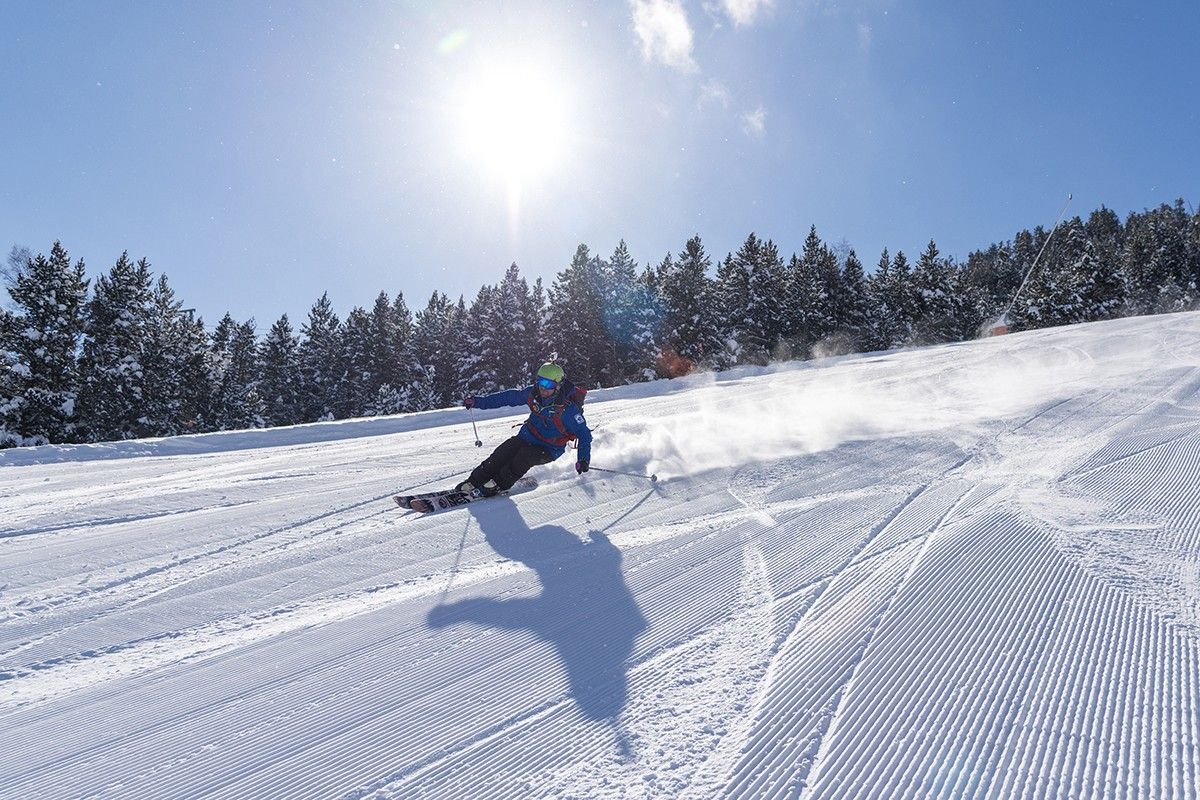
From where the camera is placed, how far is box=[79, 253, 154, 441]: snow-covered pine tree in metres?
30.7

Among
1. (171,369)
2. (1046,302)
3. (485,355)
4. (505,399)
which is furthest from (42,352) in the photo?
(1046,302)

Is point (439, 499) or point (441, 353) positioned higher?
point (441, 353)

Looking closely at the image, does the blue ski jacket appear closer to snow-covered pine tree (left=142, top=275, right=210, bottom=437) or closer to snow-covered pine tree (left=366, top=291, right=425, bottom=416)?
snow-covered pine tree (left=142, top=275, right=210, bottom=437)

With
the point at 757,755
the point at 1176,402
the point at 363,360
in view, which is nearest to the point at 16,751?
the point at 757,755

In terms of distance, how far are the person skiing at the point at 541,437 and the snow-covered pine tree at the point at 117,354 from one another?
32712 mm

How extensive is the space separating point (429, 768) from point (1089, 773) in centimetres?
228

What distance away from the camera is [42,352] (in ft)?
86.8

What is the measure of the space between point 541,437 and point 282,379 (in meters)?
52.0

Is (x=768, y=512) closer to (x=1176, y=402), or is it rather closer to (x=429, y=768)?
(x=429, y=768)

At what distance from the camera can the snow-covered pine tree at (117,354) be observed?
101ft

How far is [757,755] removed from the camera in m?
2.17

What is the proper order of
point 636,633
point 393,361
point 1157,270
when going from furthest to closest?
1. point 1157,270
2. point 393,361
3. point 636,633

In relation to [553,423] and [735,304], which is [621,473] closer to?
[553,423]

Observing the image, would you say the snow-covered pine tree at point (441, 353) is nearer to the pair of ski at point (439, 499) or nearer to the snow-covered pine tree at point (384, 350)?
the snow-covered pine tree at point (384, 350)
